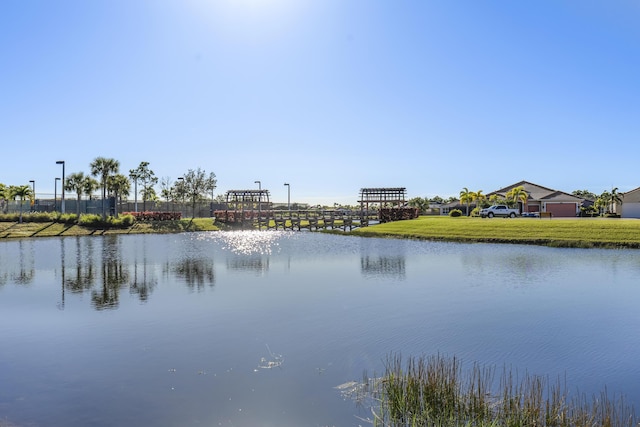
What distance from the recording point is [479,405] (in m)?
8.25

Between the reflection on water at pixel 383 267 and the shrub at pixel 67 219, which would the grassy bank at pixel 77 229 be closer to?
the shrub at pixel 67 219

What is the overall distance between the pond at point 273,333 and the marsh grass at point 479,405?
0.58 meters

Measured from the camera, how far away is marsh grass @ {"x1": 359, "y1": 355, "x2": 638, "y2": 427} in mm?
7645

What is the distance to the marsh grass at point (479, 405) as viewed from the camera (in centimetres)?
764

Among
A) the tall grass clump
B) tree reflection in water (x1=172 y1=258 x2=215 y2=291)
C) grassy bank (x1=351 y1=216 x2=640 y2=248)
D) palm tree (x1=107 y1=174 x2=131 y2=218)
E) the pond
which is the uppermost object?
palm tree (x1=107 y1=174 x2=131 y2=218)

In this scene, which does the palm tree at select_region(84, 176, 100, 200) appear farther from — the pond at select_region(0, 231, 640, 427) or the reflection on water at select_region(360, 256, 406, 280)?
the reflection on water at select_region(360, 256, 406, 280)

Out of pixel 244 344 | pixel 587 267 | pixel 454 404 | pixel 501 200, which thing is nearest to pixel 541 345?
pixel 454 404

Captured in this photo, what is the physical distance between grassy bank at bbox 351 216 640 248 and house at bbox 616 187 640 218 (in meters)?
28.9

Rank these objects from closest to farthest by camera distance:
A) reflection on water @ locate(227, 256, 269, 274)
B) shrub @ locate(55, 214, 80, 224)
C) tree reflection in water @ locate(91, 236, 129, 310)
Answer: tree reflection in water @ locate(91, 236, 129, 310)
reflection on water @ locate(227, 256, 269, 274)
shrub @ locate(55, 214, 80, 224)

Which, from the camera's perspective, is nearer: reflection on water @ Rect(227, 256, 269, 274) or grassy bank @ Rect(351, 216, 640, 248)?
reflection on water @ Rect(227, 256, 269, 274)

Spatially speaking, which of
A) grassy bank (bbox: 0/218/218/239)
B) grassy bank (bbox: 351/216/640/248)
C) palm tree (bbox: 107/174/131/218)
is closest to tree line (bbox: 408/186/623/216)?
grassy bank (bbox: 351/216/640/248)

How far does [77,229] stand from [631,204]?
81165mm

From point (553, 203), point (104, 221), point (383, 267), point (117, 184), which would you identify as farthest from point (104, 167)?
point (553, 203)

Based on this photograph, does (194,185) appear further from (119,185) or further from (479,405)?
(479,405)
